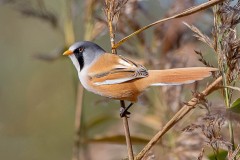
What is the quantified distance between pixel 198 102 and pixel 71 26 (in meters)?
1.38

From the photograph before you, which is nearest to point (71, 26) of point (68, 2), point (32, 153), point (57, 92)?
point (68, 2)

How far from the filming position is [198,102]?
1401 millimetres

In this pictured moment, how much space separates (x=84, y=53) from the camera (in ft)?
7.18

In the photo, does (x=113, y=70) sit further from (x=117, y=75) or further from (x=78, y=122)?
(x=78, y=122)

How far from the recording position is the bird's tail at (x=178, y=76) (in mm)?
1573

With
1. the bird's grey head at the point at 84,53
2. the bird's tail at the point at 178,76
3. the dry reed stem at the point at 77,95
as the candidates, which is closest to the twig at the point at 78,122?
the dry reed stem at the point at 77,95

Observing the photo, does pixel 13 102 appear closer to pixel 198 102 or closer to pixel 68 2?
pixel 68 2

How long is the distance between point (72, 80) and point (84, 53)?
75 cm

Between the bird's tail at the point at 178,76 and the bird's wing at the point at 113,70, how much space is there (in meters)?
0.03

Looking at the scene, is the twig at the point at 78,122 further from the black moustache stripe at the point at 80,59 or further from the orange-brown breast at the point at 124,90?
the orange-brown breast at the point at 124,90

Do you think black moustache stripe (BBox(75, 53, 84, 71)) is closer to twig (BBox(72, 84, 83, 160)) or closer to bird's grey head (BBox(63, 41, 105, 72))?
bird's grey head (BBox(63, 41, 105, 72))

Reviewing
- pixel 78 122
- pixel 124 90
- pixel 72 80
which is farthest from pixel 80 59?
pixel 72 80

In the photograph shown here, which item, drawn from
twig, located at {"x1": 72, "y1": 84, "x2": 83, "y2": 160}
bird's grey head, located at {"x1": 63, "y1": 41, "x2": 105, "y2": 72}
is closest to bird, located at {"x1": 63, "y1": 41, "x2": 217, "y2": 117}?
bird's grey head, located at {"x1": 63, "y1": 41, "x2": 105, "y2": 72}

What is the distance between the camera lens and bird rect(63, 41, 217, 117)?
6.10 ft
